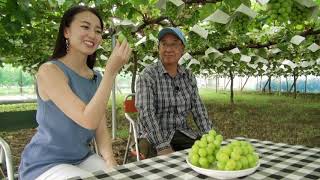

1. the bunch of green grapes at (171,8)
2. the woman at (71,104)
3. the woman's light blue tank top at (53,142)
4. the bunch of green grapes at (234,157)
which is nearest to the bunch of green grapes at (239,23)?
the bunch of green grapes at (171,8)

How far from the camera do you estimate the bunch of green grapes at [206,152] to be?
1686 millimetres

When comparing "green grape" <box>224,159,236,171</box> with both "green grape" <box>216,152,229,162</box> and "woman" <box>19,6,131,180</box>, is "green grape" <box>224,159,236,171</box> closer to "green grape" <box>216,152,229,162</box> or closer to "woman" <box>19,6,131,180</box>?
"green grape" <box>216,152,229,162</box>

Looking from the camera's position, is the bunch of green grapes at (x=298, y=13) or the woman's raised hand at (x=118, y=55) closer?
the woman's raised hand at (x=118, y=55)

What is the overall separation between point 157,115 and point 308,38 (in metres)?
5.70

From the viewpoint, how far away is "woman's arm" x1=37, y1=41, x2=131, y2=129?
1976 mm

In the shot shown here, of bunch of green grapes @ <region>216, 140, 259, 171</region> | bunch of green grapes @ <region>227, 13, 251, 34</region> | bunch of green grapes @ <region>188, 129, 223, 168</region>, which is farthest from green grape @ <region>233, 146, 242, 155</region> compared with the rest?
bunch of green grapes @ <region>227, 13, 251, 34</region>

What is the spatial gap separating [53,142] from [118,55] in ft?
2.47

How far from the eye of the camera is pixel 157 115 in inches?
132

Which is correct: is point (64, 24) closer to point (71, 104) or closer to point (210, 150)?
point (71, 104)

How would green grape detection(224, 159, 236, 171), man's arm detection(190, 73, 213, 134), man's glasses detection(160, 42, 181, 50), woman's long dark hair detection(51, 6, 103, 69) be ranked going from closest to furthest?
green grape detection(224, 159, 236, 171) < woman's long dark hair detection(51, 6, 103, 69) < man's glasses detection(160, 42, 181, 50) < man's arm detection(190, 73, 213, 134)

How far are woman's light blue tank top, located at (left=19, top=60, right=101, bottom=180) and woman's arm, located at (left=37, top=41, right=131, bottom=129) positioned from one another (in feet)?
0.50

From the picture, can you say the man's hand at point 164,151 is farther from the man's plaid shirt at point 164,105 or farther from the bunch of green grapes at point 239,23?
the bunch of green grapes at point 239,23

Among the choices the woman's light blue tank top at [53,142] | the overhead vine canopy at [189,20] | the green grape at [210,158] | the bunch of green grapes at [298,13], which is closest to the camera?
the green grape at [210,158]

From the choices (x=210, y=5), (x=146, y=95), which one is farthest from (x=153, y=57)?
(x=146, y=95)
